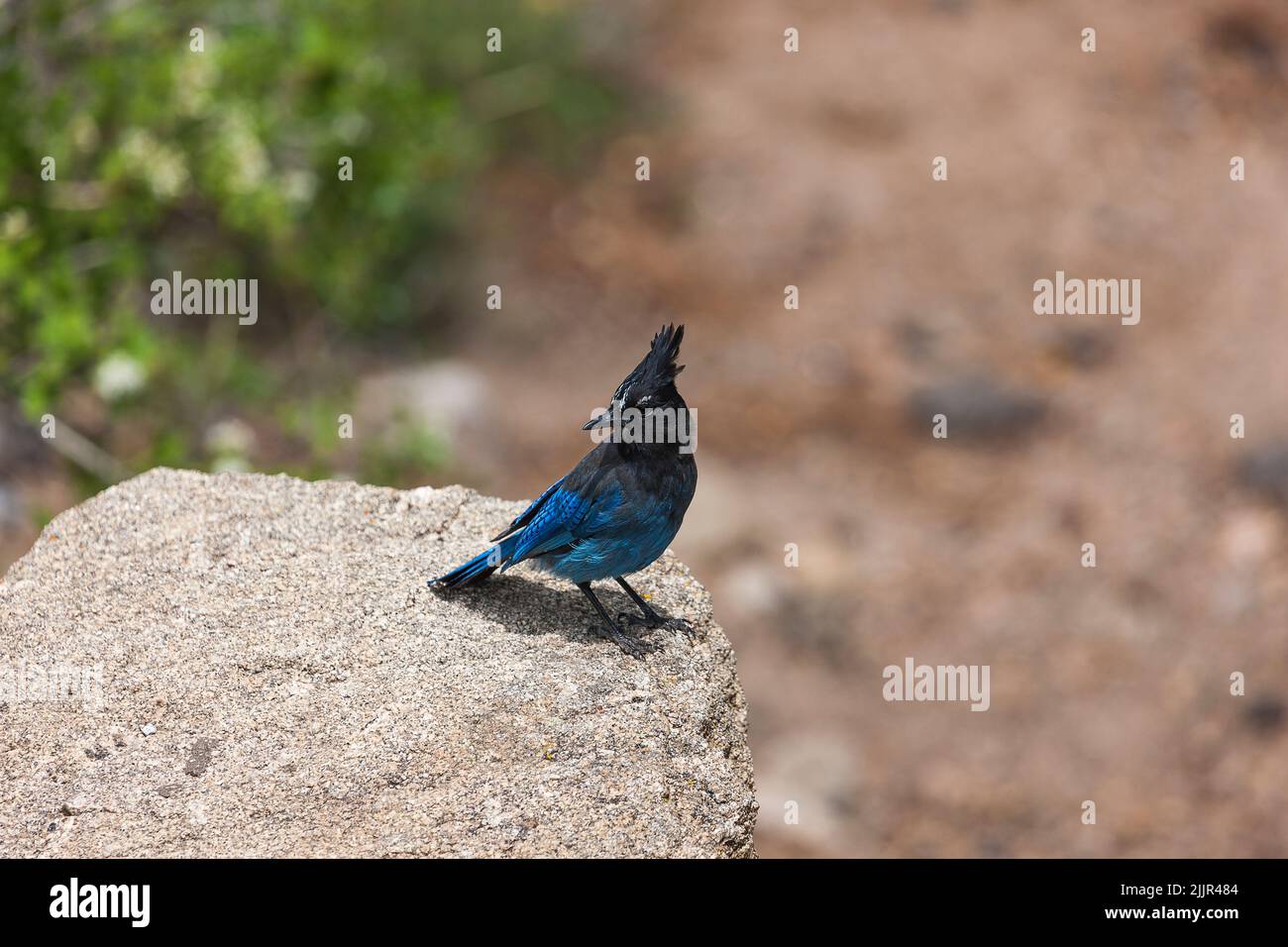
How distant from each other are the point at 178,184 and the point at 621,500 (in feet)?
15.0

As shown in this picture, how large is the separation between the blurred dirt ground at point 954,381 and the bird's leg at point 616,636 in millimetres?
5754

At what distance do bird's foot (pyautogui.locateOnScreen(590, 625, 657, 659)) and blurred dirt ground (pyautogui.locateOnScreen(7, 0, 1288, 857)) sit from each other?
5749mm

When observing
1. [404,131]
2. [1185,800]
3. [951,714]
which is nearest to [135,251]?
[404,131]

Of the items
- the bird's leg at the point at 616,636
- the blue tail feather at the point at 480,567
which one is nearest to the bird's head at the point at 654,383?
the blue tail feather at the point at 480,567

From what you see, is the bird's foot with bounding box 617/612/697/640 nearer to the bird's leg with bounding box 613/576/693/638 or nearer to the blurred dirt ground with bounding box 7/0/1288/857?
the bird's leg with bounding box 613/576/693/638

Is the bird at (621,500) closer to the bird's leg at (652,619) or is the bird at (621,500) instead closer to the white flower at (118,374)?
the bird's leg at (652,619)

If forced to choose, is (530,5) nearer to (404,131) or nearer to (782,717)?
(404,131)

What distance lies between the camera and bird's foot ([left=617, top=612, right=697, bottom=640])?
543cm

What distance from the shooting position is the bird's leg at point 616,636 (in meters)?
5.21

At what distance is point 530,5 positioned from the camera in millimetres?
17062

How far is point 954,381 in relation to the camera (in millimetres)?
14516

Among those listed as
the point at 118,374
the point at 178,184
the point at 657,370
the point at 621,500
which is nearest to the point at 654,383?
the point at 657,370

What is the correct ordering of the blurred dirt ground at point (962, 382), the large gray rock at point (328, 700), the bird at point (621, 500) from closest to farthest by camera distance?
the large gray rock at point (328, 700), the bird at point (621, 500), the blurred dirt ground at point (962, 382)

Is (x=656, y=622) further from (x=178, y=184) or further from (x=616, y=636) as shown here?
(x=178, y=184)
